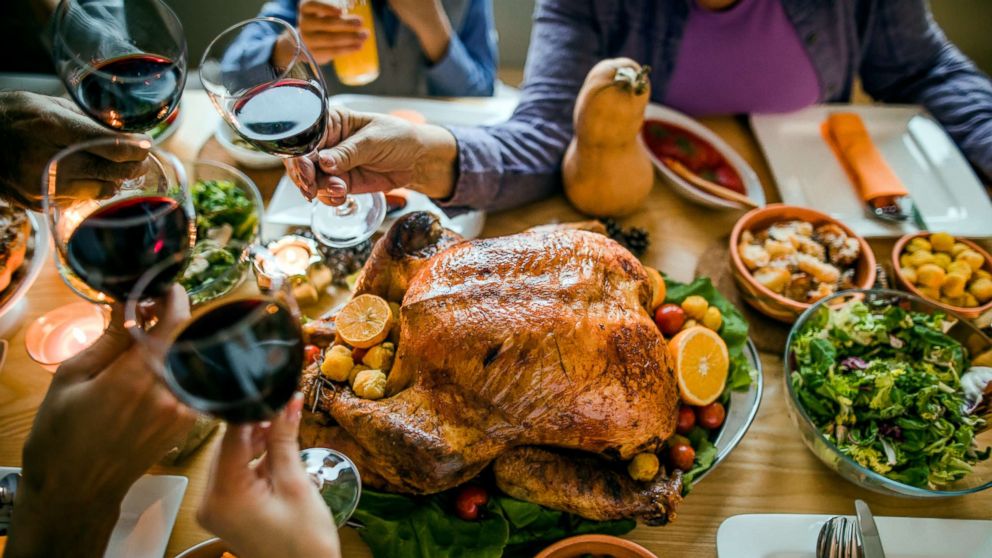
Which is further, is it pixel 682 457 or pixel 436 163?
pixel 436 163

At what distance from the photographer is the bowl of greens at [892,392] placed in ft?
3.97

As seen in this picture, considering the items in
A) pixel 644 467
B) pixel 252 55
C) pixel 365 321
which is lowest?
pixel 644 467

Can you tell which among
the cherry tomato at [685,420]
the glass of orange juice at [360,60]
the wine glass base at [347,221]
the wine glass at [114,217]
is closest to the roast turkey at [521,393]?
the cherry tomato at [685,420]

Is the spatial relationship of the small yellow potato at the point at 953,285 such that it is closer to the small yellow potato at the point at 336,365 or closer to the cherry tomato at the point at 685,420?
the cherry tomato at the point at 685,420

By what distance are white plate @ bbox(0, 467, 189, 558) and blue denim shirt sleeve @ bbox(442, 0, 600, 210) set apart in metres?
0.88

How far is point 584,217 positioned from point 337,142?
27.2 inches

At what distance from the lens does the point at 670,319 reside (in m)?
1.41

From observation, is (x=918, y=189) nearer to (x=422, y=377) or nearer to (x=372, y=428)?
(x=422, y=377)

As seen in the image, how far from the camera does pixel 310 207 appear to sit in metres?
1.62

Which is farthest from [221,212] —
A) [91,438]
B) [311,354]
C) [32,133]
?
[91,438]

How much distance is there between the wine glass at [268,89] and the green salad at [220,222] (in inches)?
18.4

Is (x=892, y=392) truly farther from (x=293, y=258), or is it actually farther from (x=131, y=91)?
(x=131, y=91)

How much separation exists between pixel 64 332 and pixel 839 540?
163cm

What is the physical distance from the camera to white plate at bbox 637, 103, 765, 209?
5.46 ft
